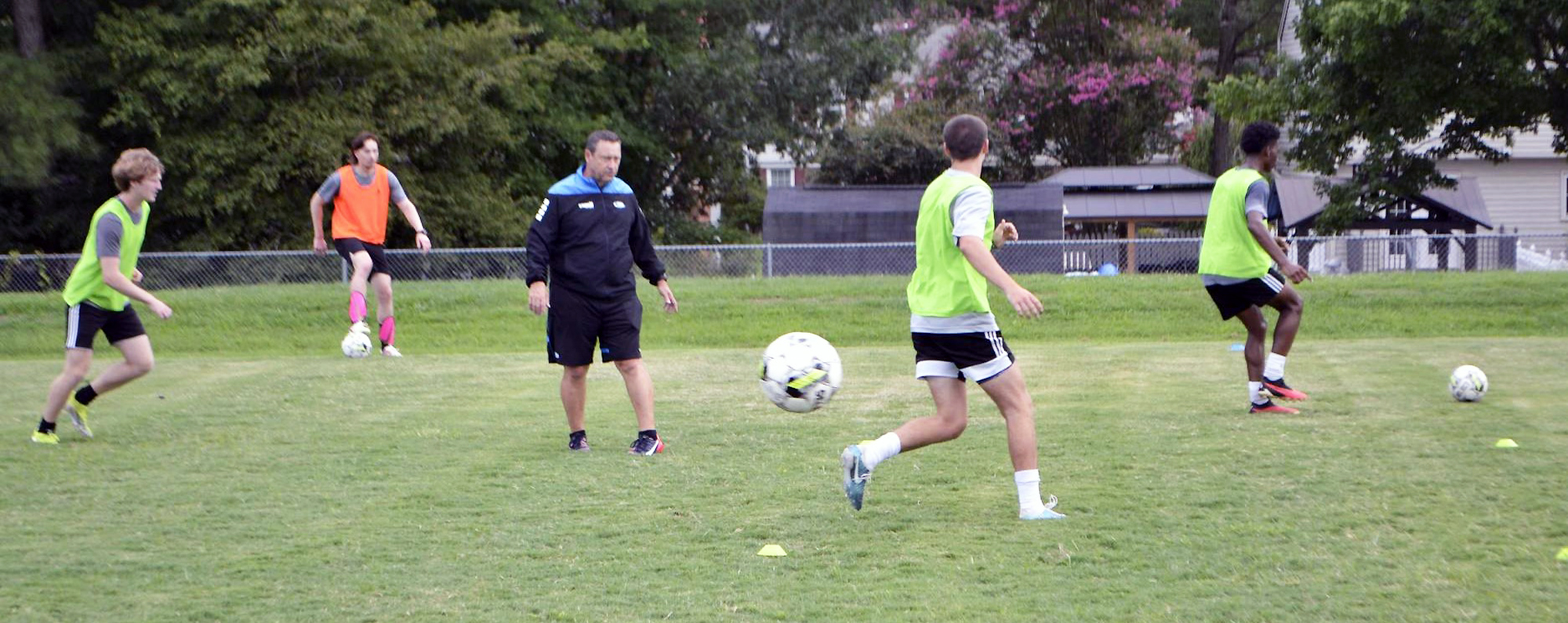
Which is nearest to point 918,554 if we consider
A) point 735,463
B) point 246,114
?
point 735,463

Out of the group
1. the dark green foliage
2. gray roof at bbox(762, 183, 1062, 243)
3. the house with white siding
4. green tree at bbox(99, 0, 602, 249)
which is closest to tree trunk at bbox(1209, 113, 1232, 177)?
the house with white siding

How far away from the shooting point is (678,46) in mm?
35188

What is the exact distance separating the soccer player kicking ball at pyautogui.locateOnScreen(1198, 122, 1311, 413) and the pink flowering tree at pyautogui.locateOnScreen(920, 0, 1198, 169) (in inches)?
1165

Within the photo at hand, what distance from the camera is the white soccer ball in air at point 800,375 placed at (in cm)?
657

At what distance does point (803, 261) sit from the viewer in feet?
65.5

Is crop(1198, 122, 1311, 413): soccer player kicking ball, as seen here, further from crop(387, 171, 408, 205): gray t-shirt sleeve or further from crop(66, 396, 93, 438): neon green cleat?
crop(66, 396, 93, 438): neon green cleat

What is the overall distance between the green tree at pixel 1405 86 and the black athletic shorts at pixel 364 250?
15.2 m

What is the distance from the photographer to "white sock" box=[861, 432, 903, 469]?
5797 millimetres

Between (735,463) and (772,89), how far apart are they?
90.6 feet

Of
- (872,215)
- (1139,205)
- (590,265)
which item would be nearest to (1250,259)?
(590,265)

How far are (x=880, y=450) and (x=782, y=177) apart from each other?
59.2 metres

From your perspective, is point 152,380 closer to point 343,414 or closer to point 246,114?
point 343,414

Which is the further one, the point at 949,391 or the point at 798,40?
the point at 798,40

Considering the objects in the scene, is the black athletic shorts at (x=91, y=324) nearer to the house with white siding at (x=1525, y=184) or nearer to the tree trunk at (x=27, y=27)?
the tree trunk at (x=27, y=27)
